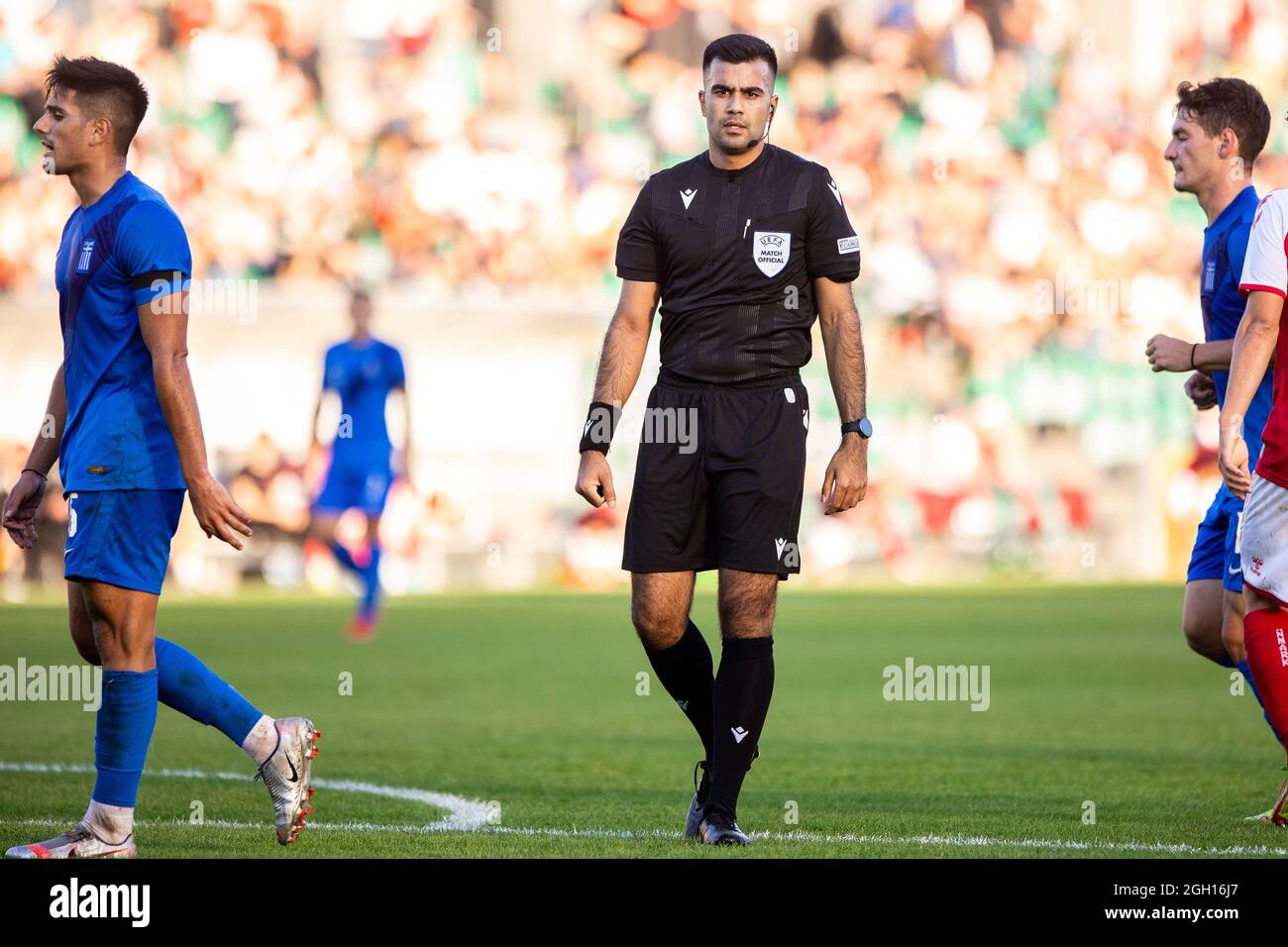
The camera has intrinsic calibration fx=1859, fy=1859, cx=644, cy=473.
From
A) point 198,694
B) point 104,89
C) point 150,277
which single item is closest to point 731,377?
point 150,277

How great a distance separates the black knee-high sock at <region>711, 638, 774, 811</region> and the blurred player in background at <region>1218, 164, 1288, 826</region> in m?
1.51

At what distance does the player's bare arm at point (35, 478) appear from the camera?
5586 mm

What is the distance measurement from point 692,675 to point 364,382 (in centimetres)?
948

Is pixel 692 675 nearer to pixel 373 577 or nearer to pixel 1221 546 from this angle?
pixel 1221 546

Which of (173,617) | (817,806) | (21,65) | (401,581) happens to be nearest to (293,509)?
(401,581)

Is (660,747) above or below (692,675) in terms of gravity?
below

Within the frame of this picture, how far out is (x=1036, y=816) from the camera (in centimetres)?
634

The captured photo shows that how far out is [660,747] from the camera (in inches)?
349

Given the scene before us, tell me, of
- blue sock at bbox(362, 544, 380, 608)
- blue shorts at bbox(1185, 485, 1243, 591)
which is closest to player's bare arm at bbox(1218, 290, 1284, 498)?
blue shorts at bbox(1185, 485, 1243, 591)

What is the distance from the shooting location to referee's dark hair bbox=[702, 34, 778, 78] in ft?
18.5

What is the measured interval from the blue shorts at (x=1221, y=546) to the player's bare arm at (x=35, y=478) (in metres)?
3.84

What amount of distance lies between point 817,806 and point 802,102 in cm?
2438

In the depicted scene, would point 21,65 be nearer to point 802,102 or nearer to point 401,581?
point 401,581

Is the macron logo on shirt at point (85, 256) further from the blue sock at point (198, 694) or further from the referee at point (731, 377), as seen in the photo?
the referee at point (731, 377)
